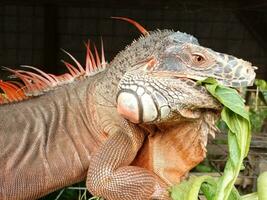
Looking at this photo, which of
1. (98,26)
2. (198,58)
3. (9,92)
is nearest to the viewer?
(198,58)

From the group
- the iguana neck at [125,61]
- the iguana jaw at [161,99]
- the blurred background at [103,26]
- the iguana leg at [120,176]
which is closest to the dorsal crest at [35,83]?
the iguana neck at [125,61]

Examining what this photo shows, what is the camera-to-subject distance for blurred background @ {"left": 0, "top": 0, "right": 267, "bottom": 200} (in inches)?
215

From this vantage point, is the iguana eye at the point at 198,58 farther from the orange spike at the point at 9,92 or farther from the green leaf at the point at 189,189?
the orange spike at the point at 9,92

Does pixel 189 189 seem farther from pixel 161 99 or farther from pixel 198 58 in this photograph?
pixel 198 58

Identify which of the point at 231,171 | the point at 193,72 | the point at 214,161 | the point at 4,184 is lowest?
the point at 214,161

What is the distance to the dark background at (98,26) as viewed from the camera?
5.50m

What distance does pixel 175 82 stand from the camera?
1.70 meters

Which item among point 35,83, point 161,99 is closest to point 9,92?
point 35,83

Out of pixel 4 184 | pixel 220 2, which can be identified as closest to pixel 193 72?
pixel 4 184

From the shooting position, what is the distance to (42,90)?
210cm

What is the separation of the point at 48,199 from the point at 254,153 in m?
1.23

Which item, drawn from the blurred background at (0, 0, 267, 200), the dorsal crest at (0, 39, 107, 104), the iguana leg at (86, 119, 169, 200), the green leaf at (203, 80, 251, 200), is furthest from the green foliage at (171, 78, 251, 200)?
the blurred background at (0, 0, 267, 200)

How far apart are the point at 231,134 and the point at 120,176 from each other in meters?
0.40

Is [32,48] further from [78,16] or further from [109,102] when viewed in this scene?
[109,102]
